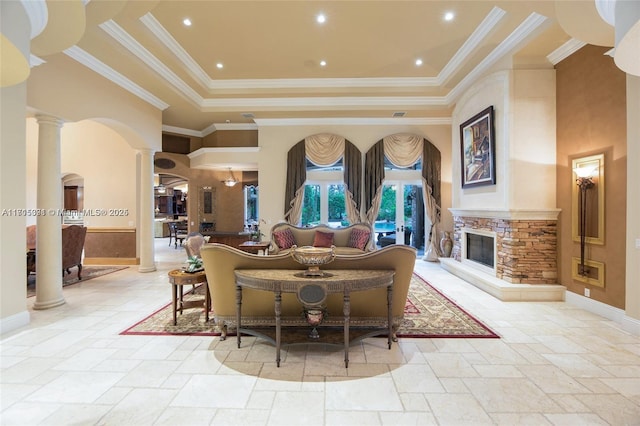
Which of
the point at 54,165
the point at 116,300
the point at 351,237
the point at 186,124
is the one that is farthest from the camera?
the point at 186,124

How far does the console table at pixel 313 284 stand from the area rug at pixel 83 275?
16.1 feet

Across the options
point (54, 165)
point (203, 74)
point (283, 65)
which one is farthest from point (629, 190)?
point (54, 165)

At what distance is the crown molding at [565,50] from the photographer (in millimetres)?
4184

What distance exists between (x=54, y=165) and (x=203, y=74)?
10.2 ft

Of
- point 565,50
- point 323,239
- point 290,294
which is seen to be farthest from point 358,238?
point 565,50

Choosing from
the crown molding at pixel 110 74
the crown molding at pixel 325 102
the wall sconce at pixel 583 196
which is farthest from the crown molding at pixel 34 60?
the wall sconce at pixel 583 196

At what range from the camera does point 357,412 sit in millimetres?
2096

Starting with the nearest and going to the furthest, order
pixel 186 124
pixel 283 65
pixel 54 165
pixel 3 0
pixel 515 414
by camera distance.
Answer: pixel 3 0, pixel 515 414, pixel 54 165, pixel 283 65, pixel 186 124

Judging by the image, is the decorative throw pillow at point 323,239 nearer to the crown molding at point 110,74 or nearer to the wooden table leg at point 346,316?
the wooden table leg at point 346,316

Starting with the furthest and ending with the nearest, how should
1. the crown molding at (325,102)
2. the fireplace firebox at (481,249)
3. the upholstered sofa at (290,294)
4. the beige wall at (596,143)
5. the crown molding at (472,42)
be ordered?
the crown molding at (325,102) < the fireplace firebox at (481,249) < the crown molding at (472,42) < the beige wall at (596,143) < the upholstered sofa at (290,294)

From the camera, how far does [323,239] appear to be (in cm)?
670

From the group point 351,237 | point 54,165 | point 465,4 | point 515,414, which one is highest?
point 465,4

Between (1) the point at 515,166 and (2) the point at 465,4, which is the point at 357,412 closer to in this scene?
(1) the point at 515,166

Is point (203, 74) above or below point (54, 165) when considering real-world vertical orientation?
above
